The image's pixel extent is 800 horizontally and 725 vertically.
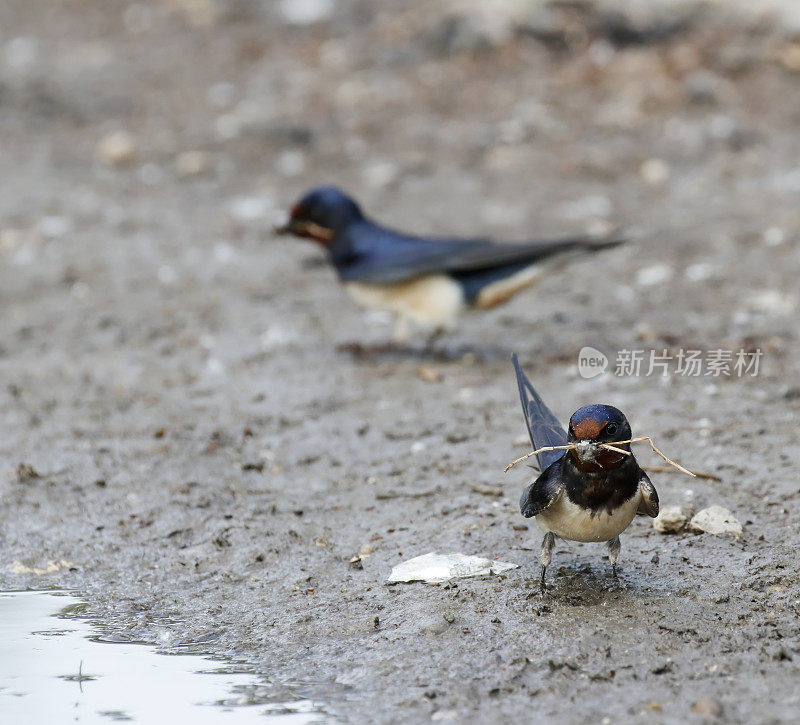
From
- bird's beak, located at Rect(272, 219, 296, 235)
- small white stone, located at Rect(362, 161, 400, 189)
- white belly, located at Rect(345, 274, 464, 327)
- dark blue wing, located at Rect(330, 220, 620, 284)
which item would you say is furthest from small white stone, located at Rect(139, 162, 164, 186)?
white belly, located at Rect(345, 274, 464, 327)

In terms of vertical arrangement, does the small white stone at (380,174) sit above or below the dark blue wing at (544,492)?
below

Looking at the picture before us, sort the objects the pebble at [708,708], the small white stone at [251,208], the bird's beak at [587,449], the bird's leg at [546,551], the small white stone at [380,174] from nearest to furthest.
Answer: the pebble at [708,708], the bird's beak at [587,449], the bird's leg at [546,551], the small white stone at [251,208], the small white stone at [380,174]

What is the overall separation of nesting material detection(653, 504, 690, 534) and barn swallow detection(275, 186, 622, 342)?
2.21 metres

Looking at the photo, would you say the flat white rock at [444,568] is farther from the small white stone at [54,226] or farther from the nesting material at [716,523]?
the small white stone at [54,226]

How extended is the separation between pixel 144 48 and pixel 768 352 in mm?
7706

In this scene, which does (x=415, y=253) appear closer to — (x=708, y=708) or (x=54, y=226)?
(x=54, y=226)

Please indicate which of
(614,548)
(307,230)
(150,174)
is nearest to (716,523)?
(614,548)

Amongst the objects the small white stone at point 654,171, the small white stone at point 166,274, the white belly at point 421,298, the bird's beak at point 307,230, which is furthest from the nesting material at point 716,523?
the small white stone at point 654,171

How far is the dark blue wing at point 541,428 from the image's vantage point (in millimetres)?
3678

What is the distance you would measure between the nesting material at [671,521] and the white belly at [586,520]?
2.15ft

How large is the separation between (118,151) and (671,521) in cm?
675

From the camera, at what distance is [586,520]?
3.33m

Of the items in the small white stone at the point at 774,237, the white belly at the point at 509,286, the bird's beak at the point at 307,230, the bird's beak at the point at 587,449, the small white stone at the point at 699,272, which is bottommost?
the small white stone at the point at 699,272

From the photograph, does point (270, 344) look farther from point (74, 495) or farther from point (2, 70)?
point (2, 70)
